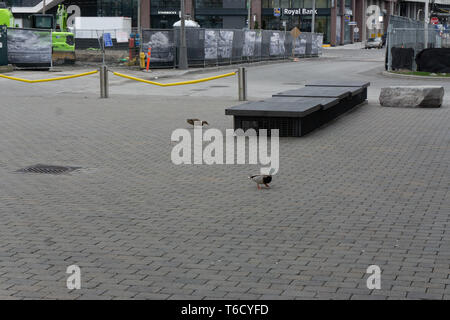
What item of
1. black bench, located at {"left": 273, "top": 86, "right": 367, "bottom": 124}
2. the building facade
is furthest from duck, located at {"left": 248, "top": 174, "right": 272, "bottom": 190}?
the building facade

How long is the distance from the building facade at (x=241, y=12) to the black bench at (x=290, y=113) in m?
66.4

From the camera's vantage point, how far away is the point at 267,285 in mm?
6273

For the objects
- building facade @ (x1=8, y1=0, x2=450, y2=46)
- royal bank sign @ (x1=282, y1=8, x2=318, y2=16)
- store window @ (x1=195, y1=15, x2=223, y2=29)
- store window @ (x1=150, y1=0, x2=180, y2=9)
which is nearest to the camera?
royal bank sign @ (x1=282, y1=8, x2=318, y2=16)

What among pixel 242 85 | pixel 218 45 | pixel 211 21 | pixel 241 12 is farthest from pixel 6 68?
pixel 211 21

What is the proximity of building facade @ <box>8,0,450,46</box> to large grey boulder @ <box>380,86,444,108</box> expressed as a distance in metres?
63.0

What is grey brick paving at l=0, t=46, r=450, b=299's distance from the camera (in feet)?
20.9

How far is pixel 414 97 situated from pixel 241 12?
67.9 metres

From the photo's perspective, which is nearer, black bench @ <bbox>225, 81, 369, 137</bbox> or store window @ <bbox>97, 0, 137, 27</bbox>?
black bench @ <bbox>225, 81, 369, 137</bbox>

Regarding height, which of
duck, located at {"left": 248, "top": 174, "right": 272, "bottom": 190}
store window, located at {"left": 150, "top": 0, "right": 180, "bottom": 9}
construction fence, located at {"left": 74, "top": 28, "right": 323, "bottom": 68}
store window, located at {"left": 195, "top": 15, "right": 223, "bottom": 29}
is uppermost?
store window, located at {"left": 150, "top": 0, "right": 180, "bottom": 9}

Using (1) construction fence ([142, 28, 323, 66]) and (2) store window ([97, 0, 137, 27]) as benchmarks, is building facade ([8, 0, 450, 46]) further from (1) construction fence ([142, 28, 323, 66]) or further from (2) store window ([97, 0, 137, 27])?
(1) construction fence ([142, 28, 323, 66])

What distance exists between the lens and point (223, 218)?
8.68 m

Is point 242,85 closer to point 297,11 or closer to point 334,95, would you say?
point 334,95

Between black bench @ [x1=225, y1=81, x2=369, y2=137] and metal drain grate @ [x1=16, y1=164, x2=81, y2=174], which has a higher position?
black bench @ [x1=225, y1=81, x2=369, y2=137]

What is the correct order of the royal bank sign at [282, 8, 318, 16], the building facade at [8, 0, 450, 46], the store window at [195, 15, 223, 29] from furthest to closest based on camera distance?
1. the store window at [195, 15, 223, 29]
2. the building facade at [8, 0, 450, 46]
3. the royal bank sign at [282, 8, 318, 16]
